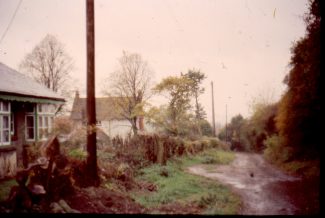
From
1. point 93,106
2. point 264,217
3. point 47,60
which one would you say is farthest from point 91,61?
point 264,217

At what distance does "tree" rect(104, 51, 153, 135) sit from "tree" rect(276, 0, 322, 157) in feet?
13.5

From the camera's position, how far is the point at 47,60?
11.1 metres

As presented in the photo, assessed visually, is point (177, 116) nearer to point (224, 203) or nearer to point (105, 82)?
point (105, 82)

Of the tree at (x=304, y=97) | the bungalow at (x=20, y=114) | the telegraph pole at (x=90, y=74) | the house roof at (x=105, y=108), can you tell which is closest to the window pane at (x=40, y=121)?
the bungalow at (x=20, y=114)

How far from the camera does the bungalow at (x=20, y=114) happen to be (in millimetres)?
9172

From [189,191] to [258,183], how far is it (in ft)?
6.61

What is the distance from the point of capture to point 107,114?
37.2ft

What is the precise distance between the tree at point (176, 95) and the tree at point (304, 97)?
9.76 feet


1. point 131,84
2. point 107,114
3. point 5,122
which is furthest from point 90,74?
point 5,122

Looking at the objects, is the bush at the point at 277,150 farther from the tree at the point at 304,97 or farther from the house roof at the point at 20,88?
the house roof at the point at 20,88

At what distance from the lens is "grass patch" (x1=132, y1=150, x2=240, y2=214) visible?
7816 mm

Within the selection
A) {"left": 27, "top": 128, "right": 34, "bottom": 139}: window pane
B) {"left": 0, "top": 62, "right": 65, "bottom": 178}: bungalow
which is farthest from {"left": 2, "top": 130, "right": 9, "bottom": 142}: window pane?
{"left": 27, "top": 128, "right": 34, "bottom": 139}: window pane

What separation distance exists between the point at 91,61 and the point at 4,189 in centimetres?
391

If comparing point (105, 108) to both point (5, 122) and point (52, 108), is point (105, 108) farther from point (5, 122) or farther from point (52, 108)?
point (5, 122)
